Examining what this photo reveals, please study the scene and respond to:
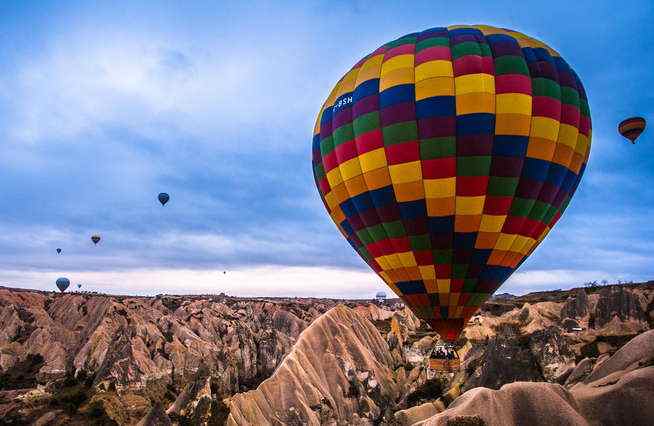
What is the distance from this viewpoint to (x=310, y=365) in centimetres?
5128

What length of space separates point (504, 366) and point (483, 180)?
27095 mm

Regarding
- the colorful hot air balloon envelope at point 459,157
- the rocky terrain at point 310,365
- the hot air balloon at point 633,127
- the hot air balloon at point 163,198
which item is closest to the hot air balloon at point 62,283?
the rocky terrain at point 310,365

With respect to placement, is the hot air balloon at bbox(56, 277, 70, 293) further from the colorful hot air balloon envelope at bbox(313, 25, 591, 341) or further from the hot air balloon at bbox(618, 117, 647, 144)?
the hot air balloon at bbox(618, 117, 647, 144)

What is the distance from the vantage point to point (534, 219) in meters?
18.7

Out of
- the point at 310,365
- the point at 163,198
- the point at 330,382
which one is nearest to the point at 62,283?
the point at 163,198

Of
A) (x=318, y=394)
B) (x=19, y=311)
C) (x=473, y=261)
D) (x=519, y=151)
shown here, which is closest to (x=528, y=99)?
(x=519, y=151)

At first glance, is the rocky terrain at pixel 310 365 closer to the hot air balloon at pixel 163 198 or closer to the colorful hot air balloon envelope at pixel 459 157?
the colorful hot air balloon envelope at pixel 459 157

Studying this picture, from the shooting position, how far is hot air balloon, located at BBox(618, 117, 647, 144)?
28750 millimetres

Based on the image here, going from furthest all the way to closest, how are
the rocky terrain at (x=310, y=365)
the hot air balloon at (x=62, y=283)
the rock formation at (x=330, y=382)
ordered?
the hot air balloon at (x=62, y=283) → the rock formation at (x=330, y=382) → the rocky terrain at (x=310, y=365)

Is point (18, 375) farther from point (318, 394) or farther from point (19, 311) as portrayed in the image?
point (318, 394)

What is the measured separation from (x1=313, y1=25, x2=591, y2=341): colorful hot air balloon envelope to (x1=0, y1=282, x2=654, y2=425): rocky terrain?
585 cm

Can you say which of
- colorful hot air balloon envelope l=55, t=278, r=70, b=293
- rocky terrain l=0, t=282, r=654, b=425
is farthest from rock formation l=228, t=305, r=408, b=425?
colorful hot air balloon envelope l=55, t=278, r=70, b=293

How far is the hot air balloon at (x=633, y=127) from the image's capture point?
2875 centimetres

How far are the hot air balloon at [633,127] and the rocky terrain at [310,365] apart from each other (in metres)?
13.3
